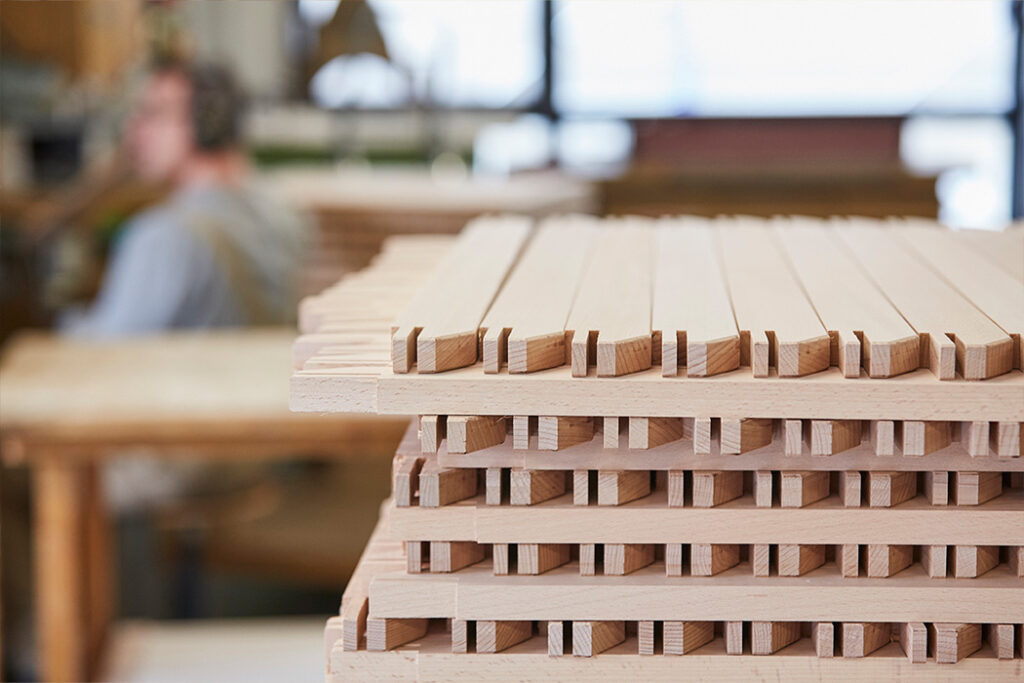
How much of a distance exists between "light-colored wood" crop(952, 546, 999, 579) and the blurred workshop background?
454 mm

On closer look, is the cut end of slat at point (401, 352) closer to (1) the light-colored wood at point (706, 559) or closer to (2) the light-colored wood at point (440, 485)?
(2) the light-colored wood at point (440, 485)

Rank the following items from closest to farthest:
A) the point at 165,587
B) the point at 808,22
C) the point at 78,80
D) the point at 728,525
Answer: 1. the point at 728,525
2. the point at 165,587
3. the point at 78,80
4. the point at 808,22

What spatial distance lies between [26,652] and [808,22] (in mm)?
7605

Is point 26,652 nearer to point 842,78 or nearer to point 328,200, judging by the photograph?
point 328,200

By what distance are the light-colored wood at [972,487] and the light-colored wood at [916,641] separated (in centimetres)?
8

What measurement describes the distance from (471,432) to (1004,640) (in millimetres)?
344

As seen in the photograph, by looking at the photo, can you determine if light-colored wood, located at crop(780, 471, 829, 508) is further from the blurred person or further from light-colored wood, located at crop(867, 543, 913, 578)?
the blurred person

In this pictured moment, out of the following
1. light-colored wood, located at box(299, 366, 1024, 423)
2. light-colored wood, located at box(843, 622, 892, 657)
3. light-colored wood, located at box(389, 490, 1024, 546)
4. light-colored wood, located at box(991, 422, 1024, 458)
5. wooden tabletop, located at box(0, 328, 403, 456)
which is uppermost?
light-colored wood, located at box(299, 366, 1024, 423)

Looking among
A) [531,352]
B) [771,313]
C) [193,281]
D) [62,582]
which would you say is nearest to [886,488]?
[771,313]

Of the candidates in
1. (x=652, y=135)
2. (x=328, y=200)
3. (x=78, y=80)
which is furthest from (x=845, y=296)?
(x=652, y=135)

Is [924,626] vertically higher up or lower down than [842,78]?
lower down

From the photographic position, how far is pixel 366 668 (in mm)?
753

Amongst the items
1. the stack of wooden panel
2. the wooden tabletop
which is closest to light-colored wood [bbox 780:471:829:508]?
the stack of wooden panel

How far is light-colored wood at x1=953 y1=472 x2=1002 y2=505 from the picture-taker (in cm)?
73
